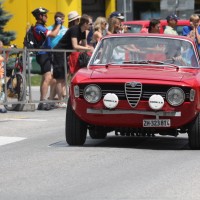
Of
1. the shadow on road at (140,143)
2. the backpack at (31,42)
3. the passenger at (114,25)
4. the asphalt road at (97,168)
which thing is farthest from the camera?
the backpack at (31,42)

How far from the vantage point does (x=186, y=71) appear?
45.5 ft

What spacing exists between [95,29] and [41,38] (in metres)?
1.14

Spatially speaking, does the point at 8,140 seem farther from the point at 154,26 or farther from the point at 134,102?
the point at 154,26

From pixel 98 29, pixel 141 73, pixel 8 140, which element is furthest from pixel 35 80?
pixel 141 73

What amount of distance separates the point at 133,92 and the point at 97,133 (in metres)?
1.84

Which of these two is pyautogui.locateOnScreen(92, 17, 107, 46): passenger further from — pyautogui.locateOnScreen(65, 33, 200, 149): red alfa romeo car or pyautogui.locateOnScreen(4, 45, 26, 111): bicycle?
pyautogui.locateOnScreen(65, 33, 200, 149): red alfa romeo car

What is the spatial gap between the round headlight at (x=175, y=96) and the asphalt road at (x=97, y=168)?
0.63 meters

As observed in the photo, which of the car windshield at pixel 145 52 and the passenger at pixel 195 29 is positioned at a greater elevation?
the car windshield at pixel 145 52

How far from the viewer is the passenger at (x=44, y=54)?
2150 cm

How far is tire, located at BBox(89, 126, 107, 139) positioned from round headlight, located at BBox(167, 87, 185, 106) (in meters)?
1.14

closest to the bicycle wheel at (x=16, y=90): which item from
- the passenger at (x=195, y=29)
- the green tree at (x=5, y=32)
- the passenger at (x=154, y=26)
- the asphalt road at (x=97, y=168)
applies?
the passenger at (x=154, y=26)

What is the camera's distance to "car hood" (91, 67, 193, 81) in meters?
13.0

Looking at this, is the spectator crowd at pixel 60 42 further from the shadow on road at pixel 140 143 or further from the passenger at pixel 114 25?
the shadow on road at pixel 140 143

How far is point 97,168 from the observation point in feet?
36.9
